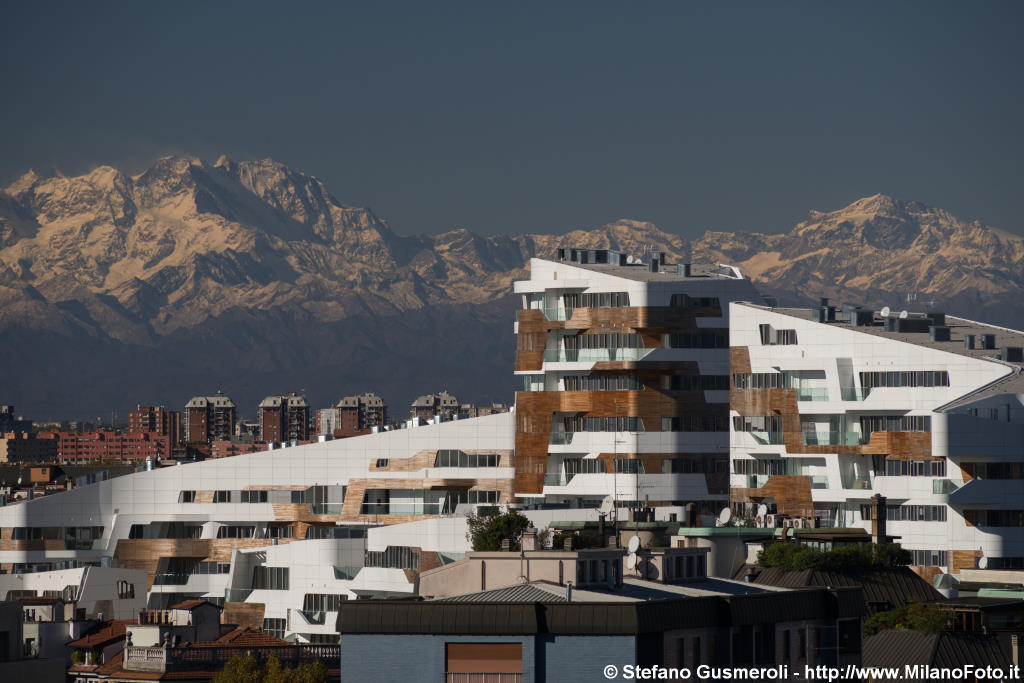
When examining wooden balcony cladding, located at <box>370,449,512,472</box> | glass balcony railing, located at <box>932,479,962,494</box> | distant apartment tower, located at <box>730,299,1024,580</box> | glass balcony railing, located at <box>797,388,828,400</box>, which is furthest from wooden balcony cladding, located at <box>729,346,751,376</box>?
glass balcony railing, located at <box>932,479,962,494</box>

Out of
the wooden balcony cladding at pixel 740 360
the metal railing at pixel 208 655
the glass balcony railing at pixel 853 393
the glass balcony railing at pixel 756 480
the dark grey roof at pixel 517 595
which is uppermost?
the wooden balcony cladding at pixel 740 360

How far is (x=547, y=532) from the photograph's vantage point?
298 feet

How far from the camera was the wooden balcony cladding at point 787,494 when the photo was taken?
142625 millimetres

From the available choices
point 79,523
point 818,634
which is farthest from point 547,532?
point 79,523

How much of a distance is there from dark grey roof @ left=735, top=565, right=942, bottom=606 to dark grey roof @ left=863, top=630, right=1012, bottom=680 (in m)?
8.07

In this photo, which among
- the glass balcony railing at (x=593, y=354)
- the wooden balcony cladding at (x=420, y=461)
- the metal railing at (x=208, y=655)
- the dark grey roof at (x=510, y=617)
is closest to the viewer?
the dark grey roof at (x=510, y=617)

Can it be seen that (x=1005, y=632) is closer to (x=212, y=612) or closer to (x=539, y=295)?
(x=212, y=612)

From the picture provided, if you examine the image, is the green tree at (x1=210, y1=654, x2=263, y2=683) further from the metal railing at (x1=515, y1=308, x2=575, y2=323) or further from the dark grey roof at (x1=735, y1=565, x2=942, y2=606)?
the metal railing at (x1=515, y1=308, x2=575, y2=323)

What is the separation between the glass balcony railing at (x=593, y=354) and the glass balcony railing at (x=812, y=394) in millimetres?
12037

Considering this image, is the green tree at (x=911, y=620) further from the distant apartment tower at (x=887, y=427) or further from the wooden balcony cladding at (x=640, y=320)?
the wooden balcony cladding at (x=640, y=320)

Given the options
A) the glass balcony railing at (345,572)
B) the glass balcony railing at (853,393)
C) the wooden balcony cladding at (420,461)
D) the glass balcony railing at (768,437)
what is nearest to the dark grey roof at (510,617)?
the glass balcony railing at (853,393)

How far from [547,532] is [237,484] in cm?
7514

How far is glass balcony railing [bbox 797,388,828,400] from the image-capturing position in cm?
14350

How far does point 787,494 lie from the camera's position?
475 ft
